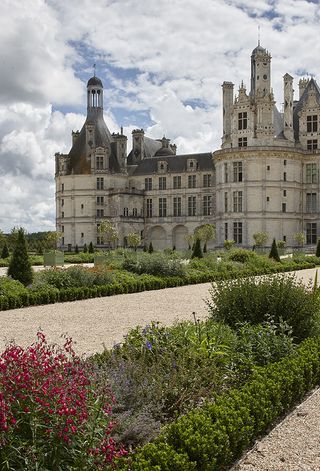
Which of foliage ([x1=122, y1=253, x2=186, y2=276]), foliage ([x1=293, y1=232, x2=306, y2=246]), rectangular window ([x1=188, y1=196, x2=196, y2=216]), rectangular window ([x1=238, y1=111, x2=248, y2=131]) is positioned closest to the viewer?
foliage ([x1=122, y1=253, x2=186, y2=276])

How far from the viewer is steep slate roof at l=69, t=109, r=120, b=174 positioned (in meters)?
48.0

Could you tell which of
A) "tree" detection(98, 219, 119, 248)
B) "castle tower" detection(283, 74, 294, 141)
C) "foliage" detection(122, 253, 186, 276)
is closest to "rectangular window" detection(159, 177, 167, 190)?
"tree" detection(98, 219, 119, 248)

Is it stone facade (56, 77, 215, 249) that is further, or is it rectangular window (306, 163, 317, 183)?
stone facade (56, 77, 215, 249)

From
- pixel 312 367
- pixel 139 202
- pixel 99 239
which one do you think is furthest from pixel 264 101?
pixel 312 367

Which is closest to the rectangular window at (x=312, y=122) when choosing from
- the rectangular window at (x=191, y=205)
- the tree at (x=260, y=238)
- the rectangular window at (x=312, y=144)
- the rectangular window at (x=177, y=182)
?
the rectangular window at (x=312, y=144)

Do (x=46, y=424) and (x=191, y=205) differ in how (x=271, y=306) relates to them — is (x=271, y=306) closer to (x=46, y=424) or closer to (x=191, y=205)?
(x=46, y=424)

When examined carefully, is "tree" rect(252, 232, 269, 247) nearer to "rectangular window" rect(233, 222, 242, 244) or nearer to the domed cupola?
"rectangular window" rect(233, 222, 242, 244)

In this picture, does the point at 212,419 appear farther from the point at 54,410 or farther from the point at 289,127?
the point at 289,127

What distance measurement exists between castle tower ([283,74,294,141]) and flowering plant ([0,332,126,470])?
41.7 m

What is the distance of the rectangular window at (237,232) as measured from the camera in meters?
41.4

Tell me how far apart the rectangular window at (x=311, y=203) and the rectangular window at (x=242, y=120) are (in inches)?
299

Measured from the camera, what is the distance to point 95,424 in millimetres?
3389

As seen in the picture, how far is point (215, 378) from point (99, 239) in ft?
136

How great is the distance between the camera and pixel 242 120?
42.3 metres
